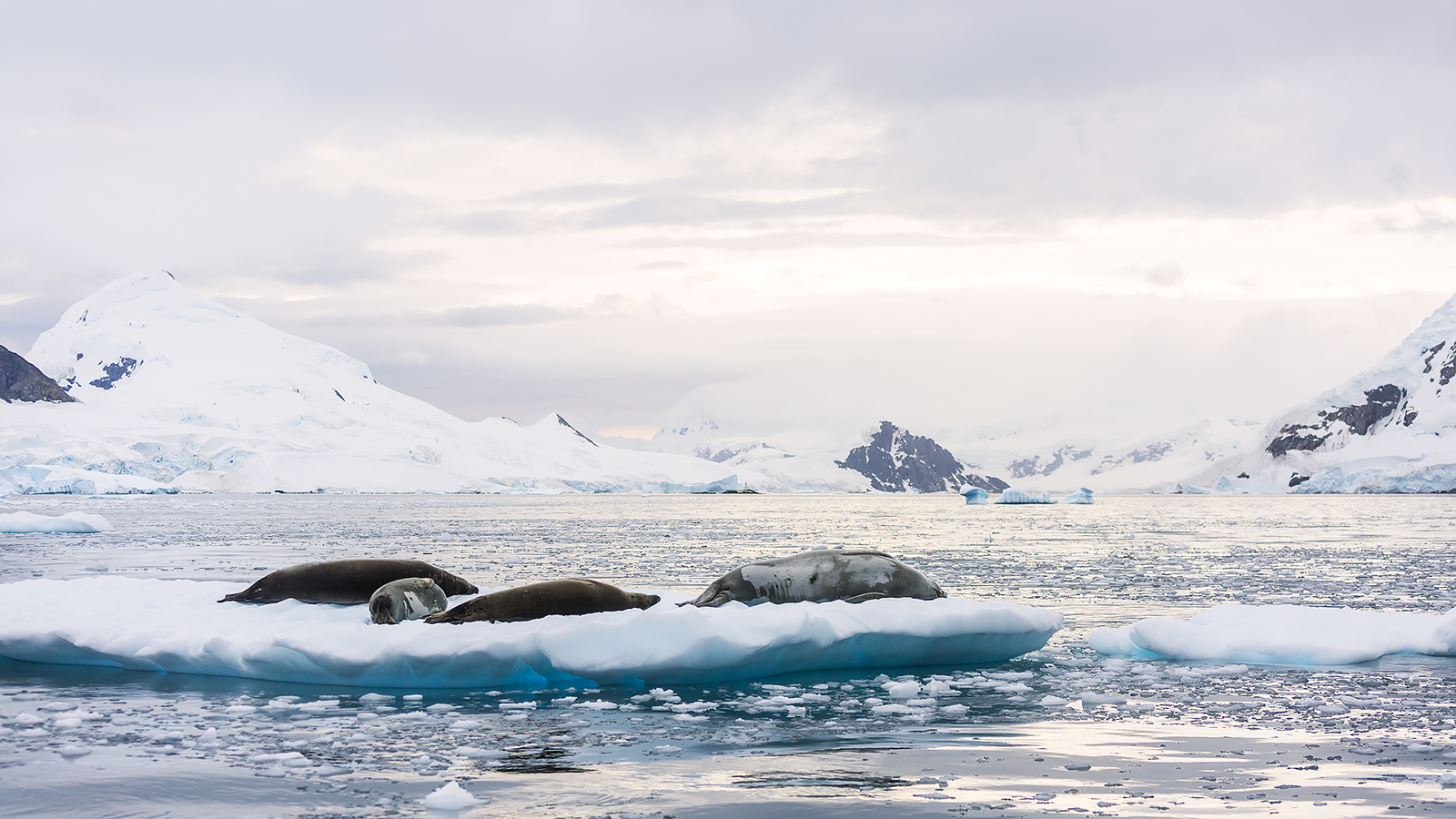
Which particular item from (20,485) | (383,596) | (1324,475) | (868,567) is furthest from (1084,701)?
(1324,475)

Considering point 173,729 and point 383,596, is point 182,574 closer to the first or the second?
point 383,596

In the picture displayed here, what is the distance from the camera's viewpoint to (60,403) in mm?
151375

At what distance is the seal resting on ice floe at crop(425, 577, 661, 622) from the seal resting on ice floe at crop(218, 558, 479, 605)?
6.55 feet

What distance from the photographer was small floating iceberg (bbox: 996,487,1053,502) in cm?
10123

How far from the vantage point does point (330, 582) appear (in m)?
11.9

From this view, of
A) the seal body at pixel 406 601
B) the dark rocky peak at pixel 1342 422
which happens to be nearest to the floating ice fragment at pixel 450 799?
the seal body at pixel 406 601

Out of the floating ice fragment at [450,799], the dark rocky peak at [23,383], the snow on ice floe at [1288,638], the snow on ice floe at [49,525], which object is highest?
the dark rocky peak at [23,383]

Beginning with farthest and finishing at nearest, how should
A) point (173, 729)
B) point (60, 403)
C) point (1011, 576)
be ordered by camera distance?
1. point (60, 403)
2. point (1011, 576)
3. point (173, 729)

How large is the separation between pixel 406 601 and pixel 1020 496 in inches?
3833

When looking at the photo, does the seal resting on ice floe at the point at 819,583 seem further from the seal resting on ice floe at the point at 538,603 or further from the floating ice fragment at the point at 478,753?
the floating ice fragment at the point at 478,753

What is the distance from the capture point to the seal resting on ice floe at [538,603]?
402 inches

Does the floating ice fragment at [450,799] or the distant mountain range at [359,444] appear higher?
the distant mountain range at [359,444]

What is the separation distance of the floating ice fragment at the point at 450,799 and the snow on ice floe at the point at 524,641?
11.0ft

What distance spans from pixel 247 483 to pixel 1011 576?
418 ft
